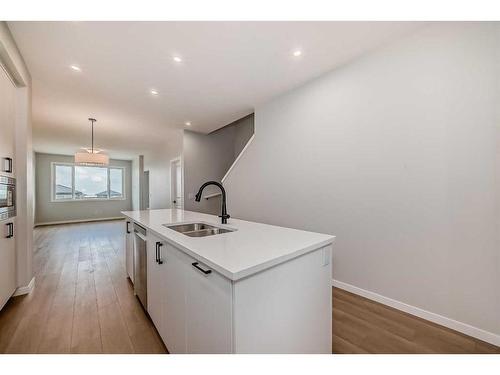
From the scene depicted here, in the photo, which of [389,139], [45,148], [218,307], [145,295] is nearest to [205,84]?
[389,139]

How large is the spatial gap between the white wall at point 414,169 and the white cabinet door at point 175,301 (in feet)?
6.05

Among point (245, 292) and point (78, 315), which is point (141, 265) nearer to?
point (78, 315)

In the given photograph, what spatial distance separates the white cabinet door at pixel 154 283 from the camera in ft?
4.90

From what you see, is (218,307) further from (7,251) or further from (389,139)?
(7,251)

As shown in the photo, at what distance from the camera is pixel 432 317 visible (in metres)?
1.75

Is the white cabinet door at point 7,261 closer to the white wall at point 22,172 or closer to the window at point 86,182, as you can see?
the white wall at point 22,172

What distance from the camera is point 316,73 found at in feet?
8.27

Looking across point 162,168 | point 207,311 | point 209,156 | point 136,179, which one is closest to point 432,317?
point 207,311

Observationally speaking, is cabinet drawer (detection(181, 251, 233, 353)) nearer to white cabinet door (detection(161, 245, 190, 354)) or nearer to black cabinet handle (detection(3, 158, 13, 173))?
white cabinet door (detection(161, 245, 190, 354))

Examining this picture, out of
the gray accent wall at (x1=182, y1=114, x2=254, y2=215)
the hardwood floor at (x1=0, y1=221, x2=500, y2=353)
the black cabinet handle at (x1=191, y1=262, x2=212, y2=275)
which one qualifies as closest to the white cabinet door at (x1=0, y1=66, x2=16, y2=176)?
the hardwood floor at (x1=0, y1=221, x2=500, y2=353)

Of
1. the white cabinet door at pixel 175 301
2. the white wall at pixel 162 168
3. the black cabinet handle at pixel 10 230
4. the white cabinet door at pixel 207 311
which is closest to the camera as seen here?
the white cabinet door at pixel 207 311

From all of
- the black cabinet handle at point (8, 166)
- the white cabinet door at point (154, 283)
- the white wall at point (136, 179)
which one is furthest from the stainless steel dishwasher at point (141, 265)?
the white wall at point (136, 179)

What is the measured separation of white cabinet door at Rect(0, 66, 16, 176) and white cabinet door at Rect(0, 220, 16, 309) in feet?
1.71

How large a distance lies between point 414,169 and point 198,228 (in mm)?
2048
